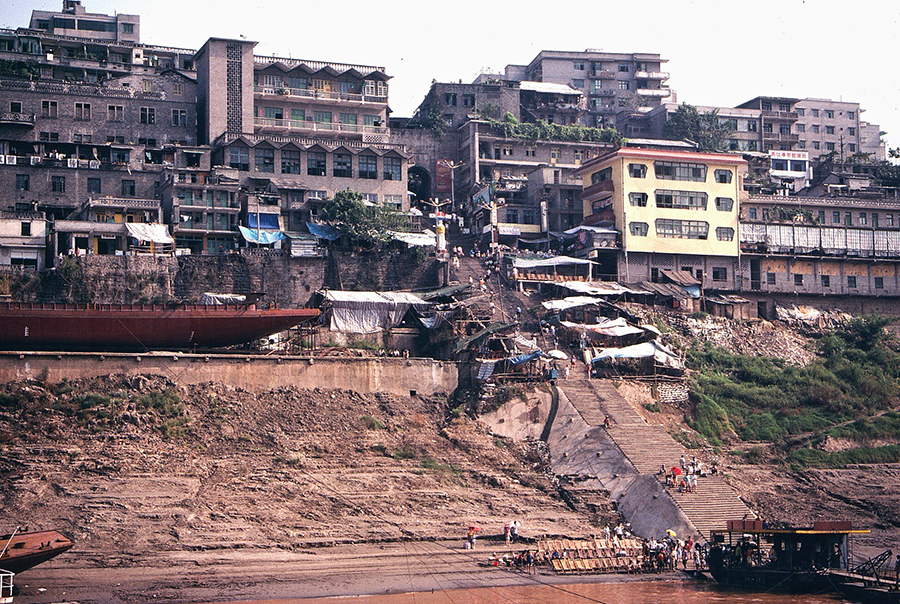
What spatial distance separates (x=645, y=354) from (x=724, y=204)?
21215mm

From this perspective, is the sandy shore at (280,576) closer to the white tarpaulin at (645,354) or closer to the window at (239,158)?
the white tarpaulin at (645,354)

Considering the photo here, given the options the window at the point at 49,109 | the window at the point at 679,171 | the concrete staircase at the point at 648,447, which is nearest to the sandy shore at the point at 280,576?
the concrete staircase at the point at 648,447

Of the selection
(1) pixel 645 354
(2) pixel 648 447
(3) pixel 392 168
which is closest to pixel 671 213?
(1) pixel 645 354

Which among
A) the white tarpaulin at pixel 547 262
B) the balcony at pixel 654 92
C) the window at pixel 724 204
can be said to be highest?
the balcony at pixel 654 92

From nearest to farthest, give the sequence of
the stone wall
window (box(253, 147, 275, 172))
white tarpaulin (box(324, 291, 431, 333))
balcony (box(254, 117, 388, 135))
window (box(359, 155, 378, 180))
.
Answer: the stone wall
white tarpaulin (box(324, 291, 431, 333))
window (box(253, 147, 275, 172))
window (box(359, 155, 378, 180))
balcony (box(254, 117, 388, 135))

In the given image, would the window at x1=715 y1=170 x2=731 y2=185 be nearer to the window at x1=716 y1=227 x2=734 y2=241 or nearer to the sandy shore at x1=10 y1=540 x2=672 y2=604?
the window at x1=716 y1=227 x2=734 y2=241

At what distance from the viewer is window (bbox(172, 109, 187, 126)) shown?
73.3m

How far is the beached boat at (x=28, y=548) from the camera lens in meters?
34.4

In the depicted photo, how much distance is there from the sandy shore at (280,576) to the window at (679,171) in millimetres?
37719

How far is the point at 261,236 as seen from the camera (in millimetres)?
65688

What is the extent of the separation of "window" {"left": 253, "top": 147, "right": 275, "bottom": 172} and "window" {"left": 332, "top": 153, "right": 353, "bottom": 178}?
14.4 feet

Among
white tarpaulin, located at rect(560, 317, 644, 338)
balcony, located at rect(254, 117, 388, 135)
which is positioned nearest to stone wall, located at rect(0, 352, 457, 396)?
white tarpaulin, located at rect(560, 317, 644, 338)

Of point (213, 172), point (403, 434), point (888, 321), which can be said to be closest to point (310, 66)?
point (213, 172)

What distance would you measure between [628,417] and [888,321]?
1057 inches
